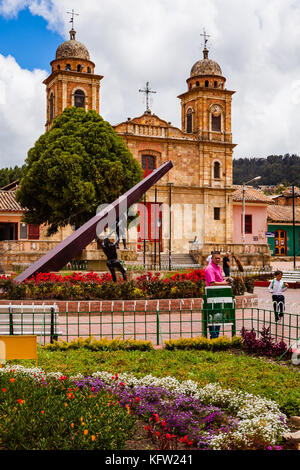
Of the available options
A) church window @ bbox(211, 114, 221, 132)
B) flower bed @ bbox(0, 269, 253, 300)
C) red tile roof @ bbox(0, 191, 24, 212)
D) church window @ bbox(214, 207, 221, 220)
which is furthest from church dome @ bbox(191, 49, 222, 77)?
flower bed @ bbox(0, 269, 253, 300)

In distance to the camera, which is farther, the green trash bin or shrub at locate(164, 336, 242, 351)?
the green trash bin

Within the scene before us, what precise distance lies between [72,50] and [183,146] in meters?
10.3

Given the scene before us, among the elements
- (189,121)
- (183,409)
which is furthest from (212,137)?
(183,409)

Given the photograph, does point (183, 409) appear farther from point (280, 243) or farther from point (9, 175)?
point (9, 175)

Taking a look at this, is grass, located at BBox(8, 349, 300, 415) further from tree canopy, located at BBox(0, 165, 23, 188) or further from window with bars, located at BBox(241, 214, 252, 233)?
tree canopy, located at BBox(0, 165, 23, 188)

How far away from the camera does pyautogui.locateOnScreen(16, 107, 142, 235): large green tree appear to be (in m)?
25.3

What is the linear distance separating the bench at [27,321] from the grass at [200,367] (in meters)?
0.55

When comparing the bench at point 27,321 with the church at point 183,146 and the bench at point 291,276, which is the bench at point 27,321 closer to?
the bench at point 291,276

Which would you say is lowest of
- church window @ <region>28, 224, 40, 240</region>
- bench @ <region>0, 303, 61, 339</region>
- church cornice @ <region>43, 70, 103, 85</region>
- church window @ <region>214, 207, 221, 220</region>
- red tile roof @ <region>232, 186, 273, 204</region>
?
bench @ <region>0, 303, 61, 339</region>

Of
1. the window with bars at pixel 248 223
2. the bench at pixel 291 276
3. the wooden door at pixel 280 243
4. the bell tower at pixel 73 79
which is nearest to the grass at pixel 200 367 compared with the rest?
the bench at pixel 291 276

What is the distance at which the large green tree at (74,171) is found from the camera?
25.3 m

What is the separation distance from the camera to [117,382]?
17.8 ft

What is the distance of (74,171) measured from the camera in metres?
25.4
